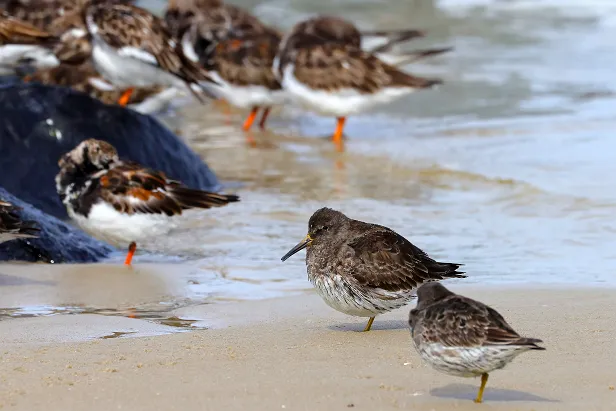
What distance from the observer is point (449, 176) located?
1073 centimetres

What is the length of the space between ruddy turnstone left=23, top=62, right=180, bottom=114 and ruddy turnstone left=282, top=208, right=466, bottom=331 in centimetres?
686

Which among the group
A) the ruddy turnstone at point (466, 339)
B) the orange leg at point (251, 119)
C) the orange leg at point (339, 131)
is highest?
the ruddy turnstone at point (466, 339)

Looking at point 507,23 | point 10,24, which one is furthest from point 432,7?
point 10,24

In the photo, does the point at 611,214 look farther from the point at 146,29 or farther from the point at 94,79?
the point at 94,79

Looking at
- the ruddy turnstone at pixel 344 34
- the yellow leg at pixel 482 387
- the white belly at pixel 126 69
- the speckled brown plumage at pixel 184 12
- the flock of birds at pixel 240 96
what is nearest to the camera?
the yellow leg at pixel 482 387

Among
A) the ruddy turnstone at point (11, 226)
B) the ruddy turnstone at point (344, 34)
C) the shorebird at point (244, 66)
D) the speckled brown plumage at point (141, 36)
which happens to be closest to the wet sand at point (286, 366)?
the ruddy turnstone at point (11, 226)

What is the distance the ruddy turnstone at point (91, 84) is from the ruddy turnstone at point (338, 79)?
140 cm

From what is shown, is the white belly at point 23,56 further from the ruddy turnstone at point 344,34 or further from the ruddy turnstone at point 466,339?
the ruddy turnstone at point 466,339

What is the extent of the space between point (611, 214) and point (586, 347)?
3.98m

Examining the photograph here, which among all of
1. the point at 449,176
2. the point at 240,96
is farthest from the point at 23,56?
the point at 449,176

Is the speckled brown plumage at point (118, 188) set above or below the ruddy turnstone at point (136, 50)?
below

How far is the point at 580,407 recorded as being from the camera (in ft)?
13.8

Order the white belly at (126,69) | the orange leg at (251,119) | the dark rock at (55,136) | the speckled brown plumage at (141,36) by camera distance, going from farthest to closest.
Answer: the orange leg at (251,119) < the white belly at (126,69) < the speckled brown plumage at (141,36) < the dark rock at (55,136)

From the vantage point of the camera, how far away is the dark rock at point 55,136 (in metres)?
9.09
